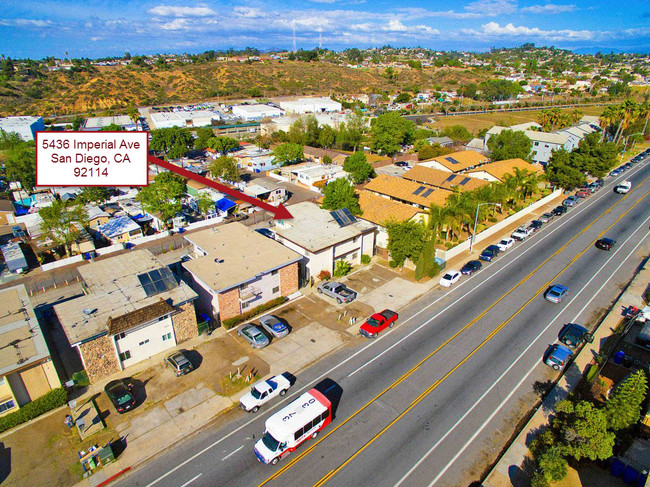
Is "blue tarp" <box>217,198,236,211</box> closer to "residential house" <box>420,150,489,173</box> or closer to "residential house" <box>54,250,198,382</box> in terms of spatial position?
"residential house" <box>54,250,198,382</box>

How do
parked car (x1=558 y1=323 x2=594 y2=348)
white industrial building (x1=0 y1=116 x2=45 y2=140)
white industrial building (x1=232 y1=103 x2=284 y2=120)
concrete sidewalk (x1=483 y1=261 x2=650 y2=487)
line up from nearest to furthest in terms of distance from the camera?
concrete sidewalk (x1=483 y1=261 x2=650 y2=487), parked car (x1=558 y1=323 x2=594 y2=348), white industrial building (x1=0 y1=116 x2=45 y2=140), white industrial building (x1=232 y1=103 x2=284 y2=120)

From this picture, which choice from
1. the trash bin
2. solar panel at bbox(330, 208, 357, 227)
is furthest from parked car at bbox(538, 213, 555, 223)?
solar panel at bbox(330, 208, 357, 227)

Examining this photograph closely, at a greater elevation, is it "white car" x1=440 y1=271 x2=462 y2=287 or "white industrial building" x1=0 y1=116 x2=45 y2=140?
"white industrial building" x1=0 y1=116 x2=45 y2=140

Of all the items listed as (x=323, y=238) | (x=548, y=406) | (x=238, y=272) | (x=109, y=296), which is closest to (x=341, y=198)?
(x=323, y=238)

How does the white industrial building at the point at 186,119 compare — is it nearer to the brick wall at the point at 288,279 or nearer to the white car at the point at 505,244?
the brick wall at the point at 288,279

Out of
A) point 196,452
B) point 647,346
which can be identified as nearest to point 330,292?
point 196,452

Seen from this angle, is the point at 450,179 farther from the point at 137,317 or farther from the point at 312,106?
the point at 312,106

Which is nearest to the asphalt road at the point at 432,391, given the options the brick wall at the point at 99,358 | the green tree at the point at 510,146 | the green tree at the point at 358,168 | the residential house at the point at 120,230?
the brick wall at the point at 99,358
